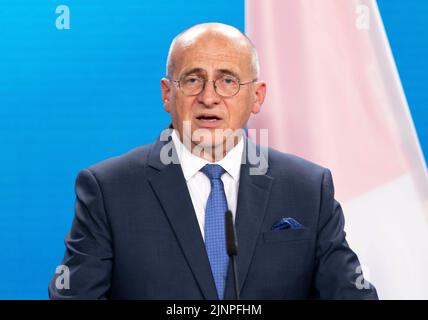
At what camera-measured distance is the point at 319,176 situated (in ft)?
6.41

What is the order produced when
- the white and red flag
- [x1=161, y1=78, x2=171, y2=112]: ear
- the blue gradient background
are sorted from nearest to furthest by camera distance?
[x1=161, y1=78, x2=171, y2=112]: ear → the white and red flag → the blue gradient background

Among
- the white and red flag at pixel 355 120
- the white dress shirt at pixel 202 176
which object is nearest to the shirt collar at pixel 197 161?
the white dress shirt at pixel 202 176

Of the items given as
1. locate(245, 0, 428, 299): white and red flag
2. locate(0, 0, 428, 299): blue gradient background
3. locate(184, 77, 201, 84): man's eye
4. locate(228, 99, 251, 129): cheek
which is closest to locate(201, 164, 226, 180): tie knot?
locate(228, 99, 251, 129): cheek

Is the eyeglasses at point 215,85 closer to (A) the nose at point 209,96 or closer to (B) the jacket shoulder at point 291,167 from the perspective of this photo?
(A) the nose at point 209,96

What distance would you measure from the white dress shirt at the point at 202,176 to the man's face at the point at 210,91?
4 centimetres

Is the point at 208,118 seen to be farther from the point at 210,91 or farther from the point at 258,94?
the point at 258,94

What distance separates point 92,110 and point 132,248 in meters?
0.77

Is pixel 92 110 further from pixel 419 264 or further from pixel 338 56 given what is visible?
pixel 419 264

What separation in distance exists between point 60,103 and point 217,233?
87cm

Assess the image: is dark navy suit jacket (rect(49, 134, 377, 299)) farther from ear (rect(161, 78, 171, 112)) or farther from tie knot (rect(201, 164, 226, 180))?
ear (rect(161, 78, 171, 112))

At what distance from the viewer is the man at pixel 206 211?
177 cm

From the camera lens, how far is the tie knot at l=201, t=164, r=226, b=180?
1.90 m

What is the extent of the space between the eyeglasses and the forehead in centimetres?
2
